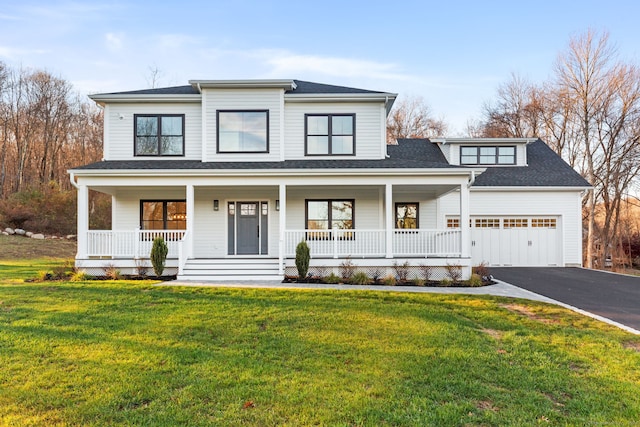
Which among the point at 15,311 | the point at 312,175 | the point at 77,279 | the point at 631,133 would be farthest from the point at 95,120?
the point at 631,133

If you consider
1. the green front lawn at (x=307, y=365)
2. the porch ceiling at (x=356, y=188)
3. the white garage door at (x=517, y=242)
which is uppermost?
the porch ceiling at (x=356, y=188)

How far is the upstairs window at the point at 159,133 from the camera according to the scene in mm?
13641

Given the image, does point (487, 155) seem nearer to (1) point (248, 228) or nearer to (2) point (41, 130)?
(1) point (248, 228)

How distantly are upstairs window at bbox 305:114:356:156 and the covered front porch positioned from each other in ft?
4.47

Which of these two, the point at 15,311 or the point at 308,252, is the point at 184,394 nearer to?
the point at 15,311

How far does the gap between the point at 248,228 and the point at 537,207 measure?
11736mm

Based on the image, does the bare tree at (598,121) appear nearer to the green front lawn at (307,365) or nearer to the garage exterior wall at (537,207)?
the garage exterior wall at (537,207)

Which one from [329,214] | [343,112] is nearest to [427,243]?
[329,214]

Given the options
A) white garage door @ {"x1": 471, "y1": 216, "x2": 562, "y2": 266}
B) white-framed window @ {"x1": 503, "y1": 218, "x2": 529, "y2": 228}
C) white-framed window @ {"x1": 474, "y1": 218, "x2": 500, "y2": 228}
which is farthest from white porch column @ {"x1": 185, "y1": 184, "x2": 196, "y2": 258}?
white-framed window @ {"x1": 503, "y1": 218, "x2": 529, "y2": 228}

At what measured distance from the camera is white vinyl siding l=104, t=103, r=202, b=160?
534 inches

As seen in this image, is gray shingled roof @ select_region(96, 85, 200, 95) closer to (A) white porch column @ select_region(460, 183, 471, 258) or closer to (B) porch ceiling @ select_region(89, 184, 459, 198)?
(B) porch ceiling @ select_region(89, 184, 459, 198)

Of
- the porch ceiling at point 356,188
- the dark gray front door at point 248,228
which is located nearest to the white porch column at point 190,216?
the porch ceiling at point 356,188

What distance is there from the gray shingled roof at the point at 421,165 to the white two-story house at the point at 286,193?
0.09 metres

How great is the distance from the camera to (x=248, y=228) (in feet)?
45.2
